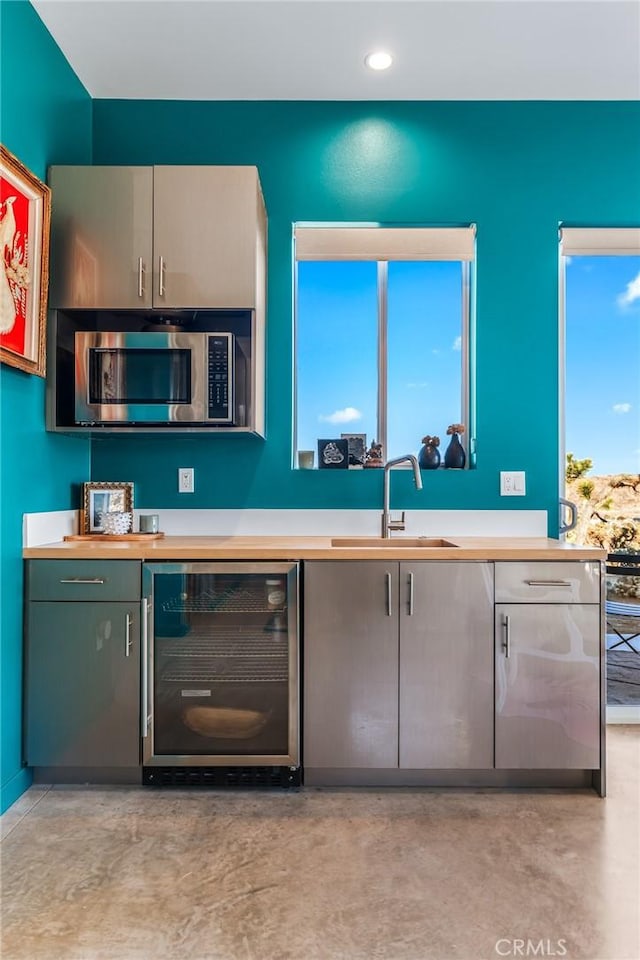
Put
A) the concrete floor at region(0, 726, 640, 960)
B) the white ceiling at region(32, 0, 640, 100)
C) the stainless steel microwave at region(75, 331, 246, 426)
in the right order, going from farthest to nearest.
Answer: the stainless steel microwave at region(75, 331, 246, 426), the white ceiling at region(32, 0, 640, 100), the concrete floor at region(0, 726, 640, 960)

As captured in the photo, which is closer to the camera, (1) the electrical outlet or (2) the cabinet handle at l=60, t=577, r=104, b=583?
(2) the cabinet handle at l=60, t=577, r=104, b=583

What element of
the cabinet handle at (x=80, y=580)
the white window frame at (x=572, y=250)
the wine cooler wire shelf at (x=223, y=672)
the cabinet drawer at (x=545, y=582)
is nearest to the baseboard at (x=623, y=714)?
the white window frame at (x=572, y=250)

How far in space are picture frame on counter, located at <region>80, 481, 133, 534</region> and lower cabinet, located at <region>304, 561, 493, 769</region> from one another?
3.44 ft

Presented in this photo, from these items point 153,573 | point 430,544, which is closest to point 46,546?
point 153,573

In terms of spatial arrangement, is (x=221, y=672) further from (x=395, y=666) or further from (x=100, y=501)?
(x=100, y=501)

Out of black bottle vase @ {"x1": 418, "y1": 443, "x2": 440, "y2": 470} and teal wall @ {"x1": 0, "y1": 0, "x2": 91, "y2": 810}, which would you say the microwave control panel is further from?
black bottle vase @ {"x1": 418, "y1": 443, "x2": 440, "y2": 470}

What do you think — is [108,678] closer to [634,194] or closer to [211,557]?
[211,557]

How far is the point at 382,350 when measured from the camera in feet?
9.56

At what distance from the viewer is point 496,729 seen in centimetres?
210

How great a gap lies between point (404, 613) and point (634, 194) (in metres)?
2.31

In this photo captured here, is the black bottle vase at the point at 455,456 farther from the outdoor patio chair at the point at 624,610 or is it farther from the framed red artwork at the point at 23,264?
the framed red artwork at the point at 23,264

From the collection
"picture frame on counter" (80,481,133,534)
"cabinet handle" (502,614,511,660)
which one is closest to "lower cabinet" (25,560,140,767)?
"picture frame on counter" (80,481,133,534)

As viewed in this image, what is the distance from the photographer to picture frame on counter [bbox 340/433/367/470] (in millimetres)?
2813

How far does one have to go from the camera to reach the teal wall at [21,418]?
2029 millimetres
